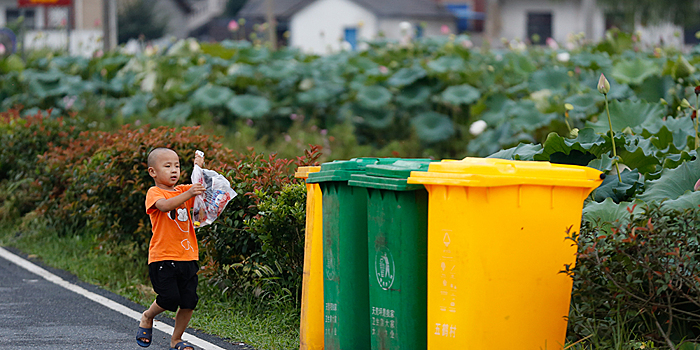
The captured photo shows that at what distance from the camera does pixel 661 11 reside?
1575 inches

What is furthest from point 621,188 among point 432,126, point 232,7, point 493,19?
point 232,7

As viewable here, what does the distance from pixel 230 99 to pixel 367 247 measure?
11.7 meters

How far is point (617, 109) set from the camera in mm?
8219

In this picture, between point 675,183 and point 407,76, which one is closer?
point 675,183

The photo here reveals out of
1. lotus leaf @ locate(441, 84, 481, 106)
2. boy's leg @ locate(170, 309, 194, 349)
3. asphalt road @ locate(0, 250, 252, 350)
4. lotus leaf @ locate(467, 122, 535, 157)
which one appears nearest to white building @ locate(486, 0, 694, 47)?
lotus leaf @ locate(441, 84, 481, 106)

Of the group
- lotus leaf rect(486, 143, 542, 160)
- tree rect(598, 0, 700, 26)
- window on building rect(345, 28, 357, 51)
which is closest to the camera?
lotus leaf rect(486, 143, 542, 160)

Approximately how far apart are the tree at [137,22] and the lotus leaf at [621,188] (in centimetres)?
4659

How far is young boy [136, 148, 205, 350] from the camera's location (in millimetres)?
5145

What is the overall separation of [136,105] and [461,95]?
618 centimetres

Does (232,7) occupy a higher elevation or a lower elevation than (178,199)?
higher

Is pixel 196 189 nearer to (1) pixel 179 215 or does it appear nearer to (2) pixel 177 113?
(1) pixel 179 215

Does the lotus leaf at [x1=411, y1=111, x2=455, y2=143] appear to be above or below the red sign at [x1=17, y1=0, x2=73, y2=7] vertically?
below

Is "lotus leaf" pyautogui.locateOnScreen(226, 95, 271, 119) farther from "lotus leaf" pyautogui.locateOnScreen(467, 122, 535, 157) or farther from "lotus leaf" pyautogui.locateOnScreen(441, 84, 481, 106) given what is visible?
"lotus leaf" pyautogui.locateOnScreen(467, 122, 535, 157)

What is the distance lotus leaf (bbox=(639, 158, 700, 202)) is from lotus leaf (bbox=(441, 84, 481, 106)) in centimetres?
988
